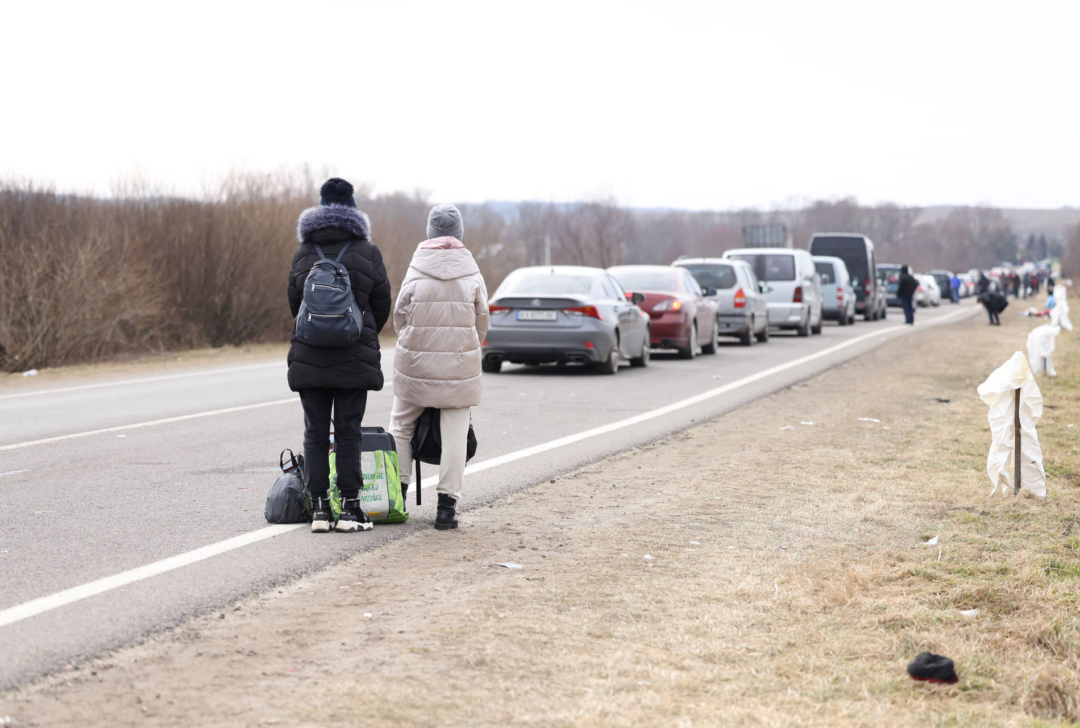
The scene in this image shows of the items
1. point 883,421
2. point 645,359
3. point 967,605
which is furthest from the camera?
point 645,359

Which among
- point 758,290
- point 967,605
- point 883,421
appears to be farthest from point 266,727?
point 758,290

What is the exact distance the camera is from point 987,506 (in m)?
6.98

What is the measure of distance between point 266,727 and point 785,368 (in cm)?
1563

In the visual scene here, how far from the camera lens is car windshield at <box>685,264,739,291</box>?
23.7m

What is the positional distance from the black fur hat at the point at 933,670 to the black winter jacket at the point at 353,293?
299 cm

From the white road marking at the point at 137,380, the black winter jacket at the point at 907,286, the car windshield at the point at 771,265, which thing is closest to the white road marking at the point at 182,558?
the white road marking at the point at 137,380

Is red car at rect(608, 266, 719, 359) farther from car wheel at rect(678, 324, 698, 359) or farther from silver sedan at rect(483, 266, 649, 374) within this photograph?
silver sedan at rect(483, 266, 649, 374)

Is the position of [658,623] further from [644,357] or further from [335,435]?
[644,357]

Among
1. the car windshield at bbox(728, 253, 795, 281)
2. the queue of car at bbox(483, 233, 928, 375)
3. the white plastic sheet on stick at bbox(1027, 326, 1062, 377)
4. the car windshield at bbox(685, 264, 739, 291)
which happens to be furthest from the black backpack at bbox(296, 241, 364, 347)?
the car windshield at bbox(728, 253, 795, 281)

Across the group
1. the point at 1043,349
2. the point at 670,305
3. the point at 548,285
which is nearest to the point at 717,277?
the point at 670,305

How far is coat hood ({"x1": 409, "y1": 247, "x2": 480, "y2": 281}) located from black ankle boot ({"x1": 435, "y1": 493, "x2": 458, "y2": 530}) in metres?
1.20

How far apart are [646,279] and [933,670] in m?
16.2

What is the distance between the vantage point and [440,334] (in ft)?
20.6

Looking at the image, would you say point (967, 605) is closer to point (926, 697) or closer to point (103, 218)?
point (926, 697)
